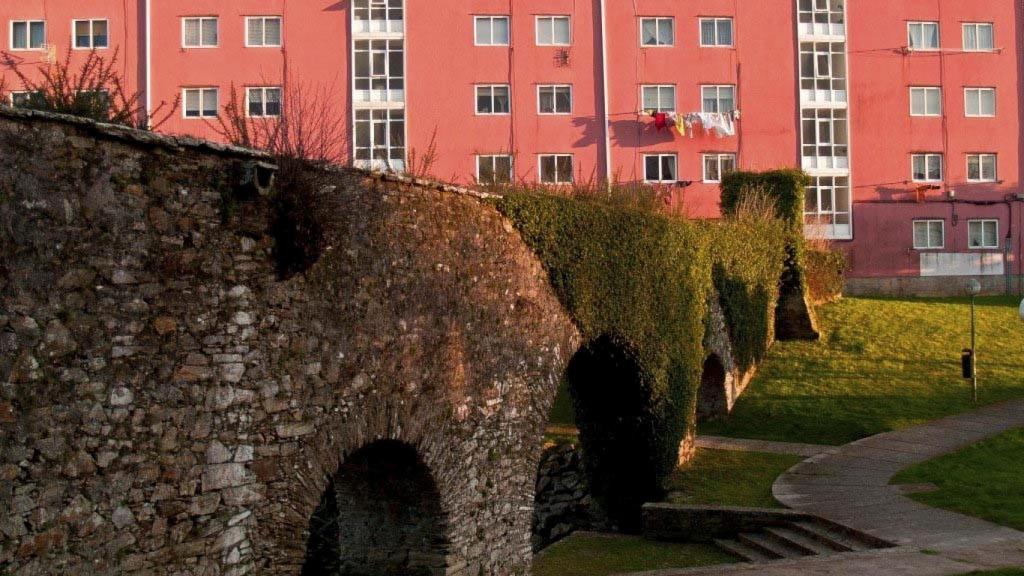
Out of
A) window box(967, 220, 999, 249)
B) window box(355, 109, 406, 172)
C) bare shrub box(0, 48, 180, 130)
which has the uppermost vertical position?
window box(355, 109, 406, 172)

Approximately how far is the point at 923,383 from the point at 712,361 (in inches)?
205

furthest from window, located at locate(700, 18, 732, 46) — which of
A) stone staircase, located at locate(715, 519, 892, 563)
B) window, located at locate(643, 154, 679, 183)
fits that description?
stone staircase, located at locate(715, 519, 892, 563)

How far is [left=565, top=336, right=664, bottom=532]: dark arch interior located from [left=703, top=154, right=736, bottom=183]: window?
21.0m

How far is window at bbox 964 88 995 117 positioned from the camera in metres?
38.9

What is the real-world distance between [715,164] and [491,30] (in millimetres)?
9048

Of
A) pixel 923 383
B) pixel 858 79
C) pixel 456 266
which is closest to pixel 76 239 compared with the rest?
pixel 456 266

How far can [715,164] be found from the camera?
37812mm

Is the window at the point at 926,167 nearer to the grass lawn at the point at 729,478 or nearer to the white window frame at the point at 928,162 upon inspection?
the white window frame at the point at 928,162

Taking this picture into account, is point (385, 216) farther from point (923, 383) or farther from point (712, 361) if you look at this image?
point (923, 383)

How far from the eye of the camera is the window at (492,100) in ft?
120

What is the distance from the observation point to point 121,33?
35.5 m

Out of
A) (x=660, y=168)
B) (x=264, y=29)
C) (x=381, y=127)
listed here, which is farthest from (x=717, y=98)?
(x=264, y=29)

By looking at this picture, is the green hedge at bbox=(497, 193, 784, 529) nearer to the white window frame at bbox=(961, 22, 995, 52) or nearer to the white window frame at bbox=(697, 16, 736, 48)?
the white window frame at bbox=(697, 16, 736, 48)

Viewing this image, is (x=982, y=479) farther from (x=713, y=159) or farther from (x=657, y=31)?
(x=657, y=31)
